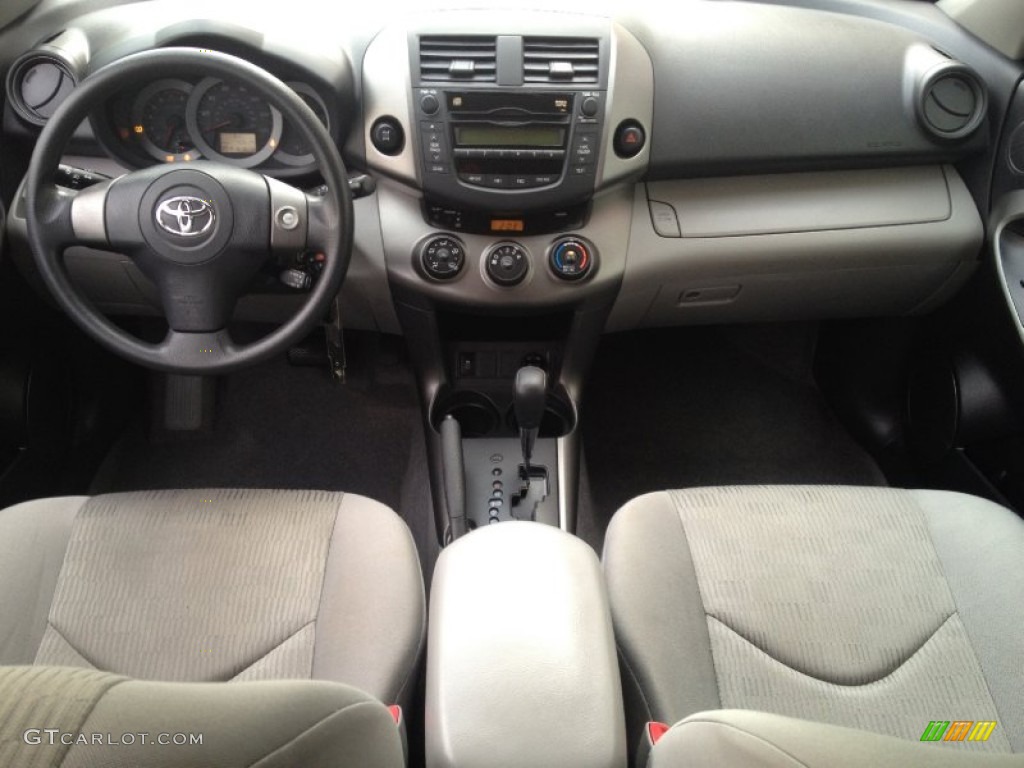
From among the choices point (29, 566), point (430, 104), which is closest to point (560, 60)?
point (430, 104)

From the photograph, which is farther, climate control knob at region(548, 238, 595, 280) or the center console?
climate control knob at region(548, 238, 595, 280)

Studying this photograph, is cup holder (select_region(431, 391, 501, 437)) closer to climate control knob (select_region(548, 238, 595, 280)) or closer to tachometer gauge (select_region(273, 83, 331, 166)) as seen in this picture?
climate control knob (select_region(548, 238, 595, 280))

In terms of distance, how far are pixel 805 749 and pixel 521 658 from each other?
36 centimetres

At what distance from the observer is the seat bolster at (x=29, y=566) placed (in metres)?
1.04

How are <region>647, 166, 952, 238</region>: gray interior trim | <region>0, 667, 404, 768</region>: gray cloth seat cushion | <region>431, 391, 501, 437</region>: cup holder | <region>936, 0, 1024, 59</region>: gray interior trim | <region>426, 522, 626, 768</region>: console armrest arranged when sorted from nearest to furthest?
1. <region>0, 667, 404, 768</region>: gray cloth seat cushion
2. <region>426, 522, 626, 768</region>: console armrest
3. <region>936, 0, 1024, 59</region>: gray interior trim
4. <region>647, 166, 952, 238</region>: gray interior trim
5. <region>431, 391, 501, 437</region>: cup holder

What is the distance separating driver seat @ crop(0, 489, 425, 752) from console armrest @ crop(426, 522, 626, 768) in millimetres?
146

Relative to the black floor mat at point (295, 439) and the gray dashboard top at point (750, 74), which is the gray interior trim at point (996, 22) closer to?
the gray dashboard top at point (750, 74)

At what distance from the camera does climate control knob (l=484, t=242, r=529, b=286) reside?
1492mm

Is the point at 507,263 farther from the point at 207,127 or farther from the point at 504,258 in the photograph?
the point at 207,127

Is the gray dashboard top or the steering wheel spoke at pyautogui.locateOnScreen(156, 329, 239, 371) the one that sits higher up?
the gray dashboard top

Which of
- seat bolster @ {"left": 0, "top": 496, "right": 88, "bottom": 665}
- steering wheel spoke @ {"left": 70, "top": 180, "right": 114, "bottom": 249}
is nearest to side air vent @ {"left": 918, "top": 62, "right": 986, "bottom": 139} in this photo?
steering wheel spoke @ {"left": 70, "top": 180, "right": 114, "bottom": 249}

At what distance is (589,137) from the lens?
1399 millimetres

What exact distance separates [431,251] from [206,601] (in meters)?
0.72

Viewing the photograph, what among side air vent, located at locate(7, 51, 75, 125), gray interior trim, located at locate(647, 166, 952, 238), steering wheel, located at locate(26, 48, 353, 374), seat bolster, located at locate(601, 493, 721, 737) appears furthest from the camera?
gray interior trim, located at locate(647, 166, 952, 238)
